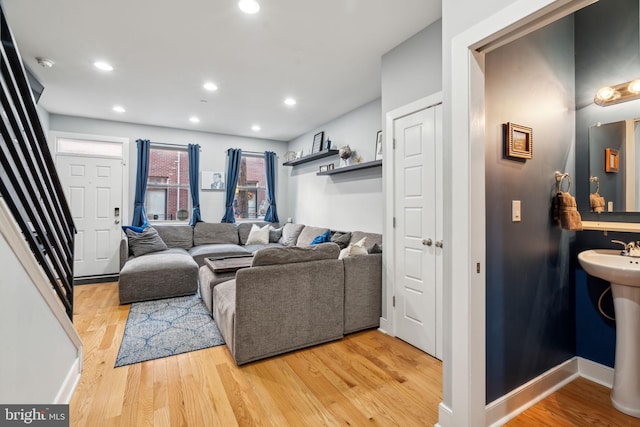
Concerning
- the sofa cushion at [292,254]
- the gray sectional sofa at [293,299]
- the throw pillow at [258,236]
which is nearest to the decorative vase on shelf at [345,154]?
the gray sectional sofa at [293,299]

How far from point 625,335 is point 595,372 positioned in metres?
0.51

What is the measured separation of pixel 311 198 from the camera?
5.64m

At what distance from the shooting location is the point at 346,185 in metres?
4.57

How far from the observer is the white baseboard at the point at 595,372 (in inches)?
78.3

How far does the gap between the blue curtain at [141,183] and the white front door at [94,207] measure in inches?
11.0

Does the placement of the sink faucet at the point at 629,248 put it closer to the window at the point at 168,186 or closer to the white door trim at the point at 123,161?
the window at the point at 168,186

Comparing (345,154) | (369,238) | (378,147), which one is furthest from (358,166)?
(369,238)

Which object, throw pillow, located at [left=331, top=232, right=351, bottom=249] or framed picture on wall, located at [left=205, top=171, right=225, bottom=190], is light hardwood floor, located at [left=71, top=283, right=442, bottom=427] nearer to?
throw pillow, located at [left=331, top=232, right=351, bottom=249]

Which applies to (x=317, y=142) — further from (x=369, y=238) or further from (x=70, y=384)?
(x=70, y=384)

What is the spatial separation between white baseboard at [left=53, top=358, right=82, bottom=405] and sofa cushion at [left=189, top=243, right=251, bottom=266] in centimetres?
257

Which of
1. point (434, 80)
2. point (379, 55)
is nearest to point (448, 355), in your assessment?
Answer: point (434, 80)

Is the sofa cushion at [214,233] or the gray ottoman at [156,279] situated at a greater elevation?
the sofa cushion at [214,233]

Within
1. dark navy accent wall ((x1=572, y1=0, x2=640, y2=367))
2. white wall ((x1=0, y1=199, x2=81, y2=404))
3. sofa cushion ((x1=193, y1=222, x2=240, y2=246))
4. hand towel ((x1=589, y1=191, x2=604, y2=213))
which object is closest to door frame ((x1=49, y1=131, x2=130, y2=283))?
sofa cushion ((x1=193, y1=222, x2=240, y2=246))

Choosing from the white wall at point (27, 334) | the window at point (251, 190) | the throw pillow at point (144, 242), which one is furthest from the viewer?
the window at point (251, 190)
